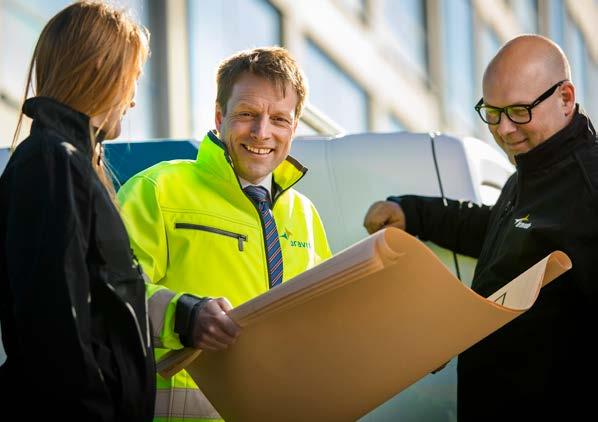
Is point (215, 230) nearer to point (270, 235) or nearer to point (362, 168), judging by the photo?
point (270, 235)

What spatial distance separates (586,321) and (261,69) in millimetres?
967

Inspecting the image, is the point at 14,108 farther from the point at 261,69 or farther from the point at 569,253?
the point at 569,253

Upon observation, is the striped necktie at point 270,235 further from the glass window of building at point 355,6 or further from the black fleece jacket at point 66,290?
the glass window of building at point 355,6

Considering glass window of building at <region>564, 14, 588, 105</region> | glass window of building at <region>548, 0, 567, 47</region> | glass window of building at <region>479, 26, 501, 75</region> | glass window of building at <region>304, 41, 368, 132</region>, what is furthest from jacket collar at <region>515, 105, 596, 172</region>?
glass window of building at <region>548, 0, 567, 47</region>

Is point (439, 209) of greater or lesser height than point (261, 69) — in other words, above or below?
below

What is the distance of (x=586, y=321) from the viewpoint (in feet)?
8.67

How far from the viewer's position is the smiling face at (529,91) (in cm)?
286

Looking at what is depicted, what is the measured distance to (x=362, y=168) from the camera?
3266mm

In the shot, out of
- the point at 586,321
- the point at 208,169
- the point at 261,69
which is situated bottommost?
the point at 586,321

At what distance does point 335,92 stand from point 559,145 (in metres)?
11.2

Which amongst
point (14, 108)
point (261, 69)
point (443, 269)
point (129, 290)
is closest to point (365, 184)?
point (261, 69)

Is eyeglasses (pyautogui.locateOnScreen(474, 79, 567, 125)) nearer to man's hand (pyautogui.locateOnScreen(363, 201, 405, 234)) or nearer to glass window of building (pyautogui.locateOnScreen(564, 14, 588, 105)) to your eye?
man's hand (pyautogui.locateOnScreen(363, 201, 405, 234))

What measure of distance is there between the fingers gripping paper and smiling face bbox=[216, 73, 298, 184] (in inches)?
22.3

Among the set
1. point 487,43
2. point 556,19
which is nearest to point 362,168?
point 487,43
